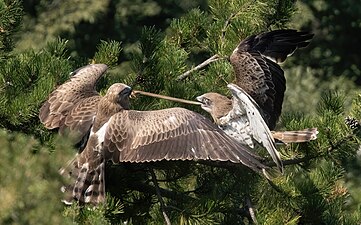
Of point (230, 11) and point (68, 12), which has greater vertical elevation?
point (230, 11)

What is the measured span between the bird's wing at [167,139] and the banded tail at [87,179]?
0.09 meters

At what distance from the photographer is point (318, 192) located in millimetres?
4953

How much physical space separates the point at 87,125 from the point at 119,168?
11.1 inches

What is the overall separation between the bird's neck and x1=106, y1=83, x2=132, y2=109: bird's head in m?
0.03

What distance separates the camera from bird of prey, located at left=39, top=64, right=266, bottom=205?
4531 mm

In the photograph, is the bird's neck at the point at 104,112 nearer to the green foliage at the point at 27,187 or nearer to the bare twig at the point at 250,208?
the bare twig at the point at 250,208

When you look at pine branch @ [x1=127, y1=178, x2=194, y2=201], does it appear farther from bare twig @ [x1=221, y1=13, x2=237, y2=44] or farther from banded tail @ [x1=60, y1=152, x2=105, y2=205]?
bare twig @ [x1=221, y1=13, x2=237, y2=44]

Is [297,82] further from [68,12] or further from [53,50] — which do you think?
[53,50]

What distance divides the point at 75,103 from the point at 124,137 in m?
0.58

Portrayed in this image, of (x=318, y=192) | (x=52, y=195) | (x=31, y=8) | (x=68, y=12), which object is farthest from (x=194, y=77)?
(x=31, y=8)

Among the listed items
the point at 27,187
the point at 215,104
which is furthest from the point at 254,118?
the point at 27,187

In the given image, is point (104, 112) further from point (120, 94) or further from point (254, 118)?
point (254, 118)

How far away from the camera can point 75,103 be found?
17.0 ft

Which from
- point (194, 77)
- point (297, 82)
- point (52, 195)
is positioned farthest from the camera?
point (297, 82)
